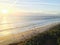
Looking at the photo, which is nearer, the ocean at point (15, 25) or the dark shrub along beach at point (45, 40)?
the dark shrub along beach at point (45, 40)

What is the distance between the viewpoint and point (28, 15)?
12.1 m

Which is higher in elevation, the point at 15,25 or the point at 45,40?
the point at 15,25

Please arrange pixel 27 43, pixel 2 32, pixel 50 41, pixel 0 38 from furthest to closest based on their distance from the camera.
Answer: pixel 2 32
pixel 0 38
pixel 50 41
pixel 27 43

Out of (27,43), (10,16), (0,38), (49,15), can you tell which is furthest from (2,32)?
(49,15)

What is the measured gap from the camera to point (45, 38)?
4836 mm

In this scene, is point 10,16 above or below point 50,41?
above

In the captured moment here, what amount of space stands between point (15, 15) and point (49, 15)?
354cm

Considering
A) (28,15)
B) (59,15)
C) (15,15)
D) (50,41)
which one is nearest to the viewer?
(50,41)

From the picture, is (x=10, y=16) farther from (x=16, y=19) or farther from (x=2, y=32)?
(x=2, y=32)

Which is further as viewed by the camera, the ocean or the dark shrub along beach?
the ocean

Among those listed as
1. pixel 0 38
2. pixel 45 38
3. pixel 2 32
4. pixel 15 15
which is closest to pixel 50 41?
pixel 45 38

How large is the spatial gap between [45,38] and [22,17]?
21.1 feet

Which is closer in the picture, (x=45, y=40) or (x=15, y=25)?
(x=45, y=40)

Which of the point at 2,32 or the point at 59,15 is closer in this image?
the point at 2,32
